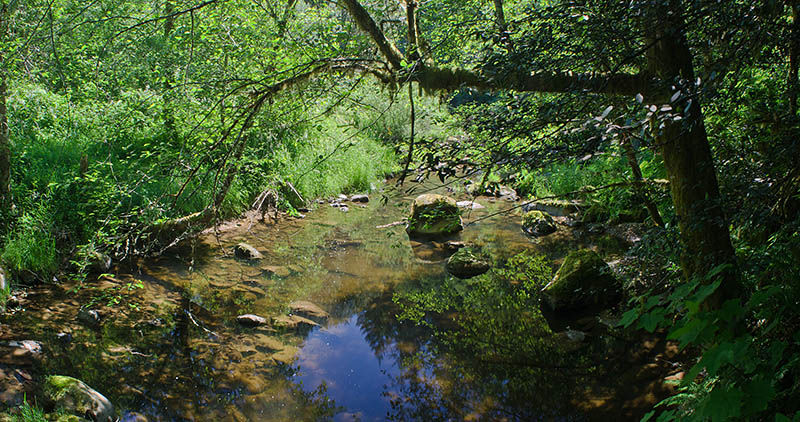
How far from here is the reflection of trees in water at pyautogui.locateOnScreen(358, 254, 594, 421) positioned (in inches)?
166

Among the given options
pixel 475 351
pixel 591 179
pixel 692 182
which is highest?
pixel 692 182

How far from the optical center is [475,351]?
511 centimetres

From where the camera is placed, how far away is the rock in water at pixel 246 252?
784cm

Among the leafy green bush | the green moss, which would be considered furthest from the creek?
the green moss

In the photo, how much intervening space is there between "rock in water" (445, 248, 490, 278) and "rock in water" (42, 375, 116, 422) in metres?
4.76

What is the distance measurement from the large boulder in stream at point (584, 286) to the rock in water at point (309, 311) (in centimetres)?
280

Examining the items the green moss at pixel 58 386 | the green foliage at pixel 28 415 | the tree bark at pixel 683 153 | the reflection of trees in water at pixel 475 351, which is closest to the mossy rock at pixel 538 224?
the reflection of trees in water at pixel 475 351

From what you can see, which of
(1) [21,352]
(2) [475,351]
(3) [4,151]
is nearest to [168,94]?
(3) [4,151]

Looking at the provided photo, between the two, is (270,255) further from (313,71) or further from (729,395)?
(729,395)

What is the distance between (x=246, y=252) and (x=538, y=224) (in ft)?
17.5

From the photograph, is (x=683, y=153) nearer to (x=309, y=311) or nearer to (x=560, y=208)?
(x=309, y=311)

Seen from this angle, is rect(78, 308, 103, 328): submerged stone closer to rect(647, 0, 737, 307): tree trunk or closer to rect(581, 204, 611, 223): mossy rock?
rect(647, 0, 737, 307): tree trunk

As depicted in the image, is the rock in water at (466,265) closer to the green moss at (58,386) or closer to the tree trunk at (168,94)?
the tree trunk at (168,94)

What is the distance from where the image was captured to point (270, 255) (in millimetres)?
8023
